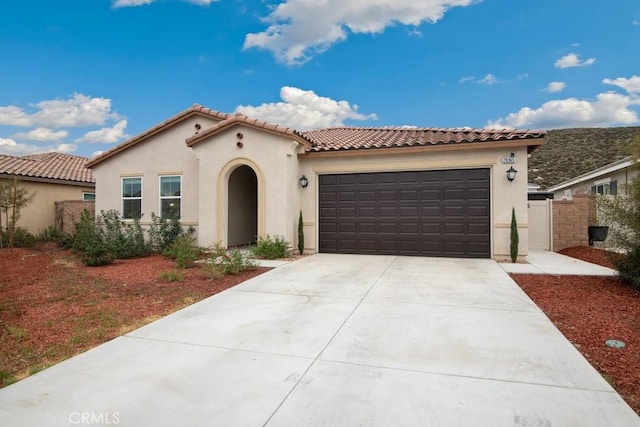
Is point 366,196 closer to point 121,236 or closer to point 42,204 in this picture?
point 121,236

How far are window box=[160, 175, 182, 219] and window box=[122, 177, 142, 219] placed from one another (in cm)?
113

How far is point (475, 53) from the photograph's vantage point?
14.3 meters

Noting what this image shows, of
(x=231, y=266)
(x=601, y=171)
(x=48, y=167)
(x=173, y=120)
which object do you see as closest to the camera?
(x=231, y=266)

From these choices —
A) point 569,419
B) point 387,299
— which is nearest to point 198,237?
point 387,299

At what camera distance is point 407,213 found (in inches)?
434

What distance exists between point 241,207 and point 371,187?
19.0 ft

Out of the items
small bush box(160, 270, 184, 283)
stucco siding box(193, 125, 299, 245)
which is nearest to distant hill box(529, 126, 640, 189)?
stucco siding box(193, 125, 299, 245)

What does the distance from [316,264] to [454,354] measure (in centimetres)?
595

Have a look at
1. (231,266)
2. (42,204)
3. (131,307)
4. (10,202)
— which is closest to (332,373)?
(131,307)

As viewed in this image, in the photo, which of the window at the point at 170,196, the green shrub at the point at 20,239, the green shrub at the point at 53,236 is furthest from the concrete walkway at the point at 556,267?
the green shrub at the point at 20,239

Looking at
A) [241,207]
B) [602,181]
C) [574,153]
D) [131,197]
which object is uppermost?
[574,153]

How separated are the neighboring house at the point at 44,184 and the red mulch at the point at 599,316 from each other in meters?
19.7

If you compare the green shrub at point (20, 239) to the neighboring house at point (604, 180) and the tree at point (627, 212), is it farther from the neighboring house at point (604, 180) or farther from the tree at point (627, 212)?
the neighboring house at point (604, 180)

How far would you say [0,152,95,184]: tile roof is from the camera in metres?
16.4
